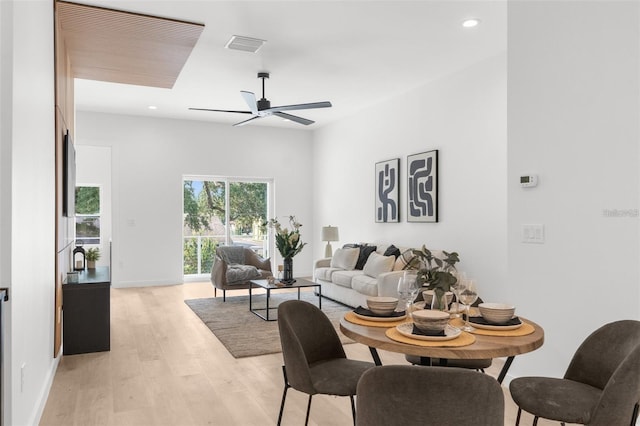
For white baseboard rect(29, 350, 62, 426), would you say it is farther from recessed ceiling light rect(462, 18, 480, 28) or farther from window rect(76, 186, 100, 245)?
window rect(76, 186, 100, 245)

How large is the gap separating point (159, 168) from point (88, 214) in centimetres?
282

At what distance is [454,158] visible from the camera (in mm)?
5633

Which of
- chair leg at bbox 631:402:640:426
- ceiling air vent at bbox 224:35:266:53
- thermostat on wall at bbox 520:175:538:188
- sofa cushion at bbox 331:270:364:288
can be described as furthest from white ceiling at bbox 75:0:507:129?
chair leg at bbox 631:402:640:426

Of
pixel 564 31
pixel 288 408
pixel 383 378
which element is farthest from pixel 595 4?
pixel 288 408

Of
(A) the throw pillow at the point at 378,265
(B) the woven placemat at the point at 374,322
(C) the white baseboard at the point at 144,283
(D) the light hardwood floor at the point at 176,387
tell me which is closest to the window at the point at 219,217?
(C) the white baseboard at the point at 144,283

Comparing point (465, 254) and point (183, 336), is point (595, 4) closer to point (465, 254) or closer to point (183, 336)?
point (465, 254)

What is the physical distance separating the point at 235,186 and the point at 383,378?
26.0 feet

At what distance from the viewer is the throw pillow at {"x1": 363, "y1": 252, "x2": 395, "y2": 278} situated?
600 cm

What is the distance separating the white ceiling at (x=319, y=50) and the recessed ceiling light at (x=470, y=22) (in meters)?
0.05

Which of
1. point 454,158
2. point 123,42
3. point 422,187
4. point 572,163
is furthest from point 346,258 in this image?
point 572,163

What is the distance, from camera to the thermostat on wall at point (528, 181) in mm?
3232

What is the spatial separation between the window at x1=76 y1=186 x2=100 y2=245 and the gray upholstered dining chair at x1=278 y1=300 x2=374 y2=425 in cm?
893

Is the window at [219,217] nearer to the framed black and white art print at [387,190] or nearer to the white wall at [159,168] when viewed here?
the white wall at [159,168]

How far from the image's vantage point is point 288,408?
3096mm
